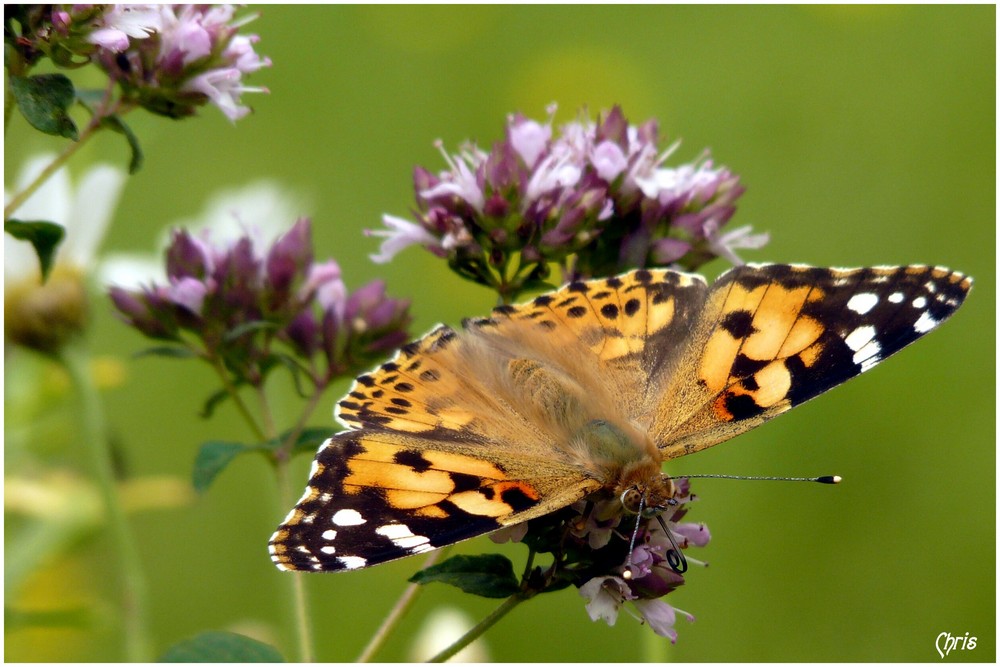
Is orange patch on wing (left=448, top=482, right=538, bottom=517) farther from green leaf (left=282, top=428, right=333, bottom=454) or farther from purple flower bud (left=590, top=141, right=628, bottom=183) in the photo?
purple flower bud (left=590, top=141, right=628, bottom=183)

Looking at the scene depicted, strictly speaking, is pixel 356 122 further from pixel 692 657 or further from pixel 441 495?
pixel 441 495

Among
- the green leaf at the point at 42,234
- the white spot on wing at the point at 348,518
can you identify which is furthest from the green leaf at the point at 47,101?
the white spot on wing at the point at 348,518

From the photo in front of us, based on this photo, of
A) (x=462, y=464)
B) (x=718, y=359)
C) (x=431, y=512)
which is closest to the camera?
(x=431, y=512)

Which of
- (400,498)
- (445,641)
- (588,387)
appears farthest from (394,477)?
(445,641)

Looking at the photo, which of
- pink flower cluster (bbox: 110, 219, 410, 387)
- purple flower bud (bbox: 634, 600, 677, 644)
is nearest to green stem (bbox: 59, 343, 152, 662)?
pink flower cluster (bbox: 110, 219, 410, 387)

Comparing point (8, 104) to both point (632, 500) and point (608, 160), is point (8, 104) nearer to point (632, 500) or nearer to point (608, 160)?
point (608, 160)

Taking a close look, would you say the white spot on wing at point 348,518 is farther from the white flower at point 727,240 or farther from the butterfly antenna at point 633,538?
the white flower at point 727,240
